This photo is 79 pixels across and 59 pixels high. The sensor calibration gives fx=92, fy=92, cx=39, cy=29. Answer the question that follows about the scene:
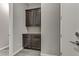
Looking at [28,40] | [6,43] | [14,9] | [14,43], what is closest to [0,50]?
[6,43]

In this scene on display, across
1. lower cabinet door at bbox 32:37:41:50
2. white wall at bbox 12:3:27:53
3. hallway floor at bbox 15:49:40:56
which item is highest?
white wall at bbox 12:3:27:53

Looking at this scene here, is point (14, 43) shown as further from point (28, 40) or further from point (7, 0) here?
point (7, 0)

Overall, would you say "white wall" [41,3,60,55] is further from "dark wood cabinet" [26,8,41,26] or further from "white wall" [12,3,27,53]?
"white wall" [12,3,27,53]

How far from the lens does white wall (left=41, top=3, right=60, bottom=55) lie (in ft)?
5.36

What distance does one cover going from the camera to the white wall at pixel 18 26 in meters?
1.58

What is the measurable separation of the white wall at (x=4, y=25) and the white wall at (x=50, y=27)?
23.7 inches

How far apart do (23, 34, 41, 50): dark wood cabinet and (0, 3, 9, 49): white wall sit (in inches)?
12.3

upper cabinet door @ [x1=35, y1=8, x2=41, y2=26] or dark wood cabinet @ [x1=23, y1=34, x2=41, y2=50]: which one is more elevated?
upper cabinet door @ [x1=35, y1=8, x2=41, y2=26]

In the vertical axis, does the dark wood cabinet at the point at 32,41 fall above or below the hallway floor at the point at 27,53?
above

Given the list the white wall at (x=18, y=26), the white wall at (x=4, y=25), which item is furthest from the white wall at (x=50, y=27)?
the white wall at (x=4, y=25)

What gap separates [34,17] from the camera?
1.70 metres

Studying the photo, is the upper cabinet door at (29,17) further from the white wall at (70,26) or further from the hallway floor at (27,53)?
the white wall at (70,26)

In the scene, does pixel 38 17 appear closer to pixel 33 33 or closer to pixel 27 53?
pixel 33 33

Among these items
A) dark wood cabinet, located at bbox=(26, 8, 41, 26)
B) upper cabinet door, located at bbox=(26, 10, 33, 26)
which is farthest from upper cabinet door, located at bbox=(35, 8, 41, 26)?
upper cabinet door, located at bbox=(26, 10, 33, 26)
